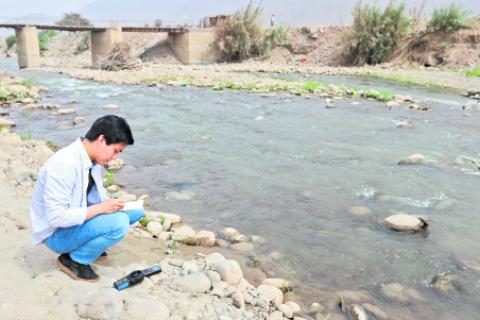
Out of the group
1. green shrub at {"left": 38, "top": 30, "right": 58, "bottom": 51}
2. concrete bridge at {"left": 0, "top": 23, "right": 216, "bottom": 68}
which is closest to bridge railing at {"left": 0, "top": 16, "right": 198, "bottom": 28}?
concrete bridge at {"left": 0, "top": 23, "right": 216, "bottom": 68}

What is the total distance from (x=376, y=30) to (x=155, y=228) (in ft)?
93.3

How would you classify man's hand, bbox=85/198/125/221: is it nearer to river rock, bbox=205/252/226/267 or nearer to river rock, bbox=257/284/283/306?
river rock, bbox=205/252/226/267

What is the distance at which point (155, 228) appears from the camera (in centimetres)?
555

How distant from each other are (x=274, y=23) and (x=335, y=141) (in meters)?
31.1

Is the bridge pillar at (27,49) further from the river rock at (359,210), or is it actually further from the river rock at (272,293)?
the river rock at (272,293)

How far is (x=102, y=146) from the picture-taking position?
3.47m

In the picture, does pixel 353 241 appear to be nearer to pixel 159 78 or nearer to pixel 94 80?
pixel 159 78

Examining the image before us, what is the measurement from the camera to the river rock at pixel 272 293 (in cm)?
416

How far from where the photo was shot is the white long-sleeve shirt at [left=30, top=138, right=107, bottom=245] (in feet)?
11.0

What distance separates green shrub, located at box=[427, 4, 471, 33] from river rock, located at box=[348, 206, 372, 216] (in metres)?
27.0

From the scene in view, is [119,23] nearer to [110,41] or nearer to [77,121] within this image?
[110,41]

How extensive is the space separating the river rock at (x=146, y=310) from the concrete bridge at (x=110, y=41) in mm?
28462

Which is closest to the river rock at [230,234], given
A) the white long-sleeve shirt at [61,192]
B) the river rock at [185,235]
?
the river rock at [185,235]

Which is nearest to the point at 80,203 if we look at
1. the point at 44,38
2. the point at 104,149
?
the point at 104,149
